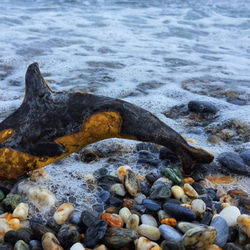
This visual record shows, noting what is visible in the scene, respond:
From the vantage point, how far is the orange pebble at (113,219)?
180 centimetres

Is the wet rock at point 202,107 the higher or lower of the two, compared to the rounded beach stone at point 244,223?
higher

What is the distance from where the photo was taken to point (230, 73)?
5.50 meters

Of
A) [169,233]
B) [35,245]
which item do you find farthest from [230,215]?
[35,245]

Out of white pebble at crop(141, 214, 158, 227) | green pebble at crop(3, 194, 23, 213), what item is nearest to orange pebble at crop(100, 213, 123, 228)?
white pebble at crop(141, 214, 158, 227)

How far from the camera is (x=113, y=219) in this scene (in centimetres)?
183

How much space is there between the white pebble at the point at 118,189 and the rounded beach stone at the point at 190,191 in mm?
461

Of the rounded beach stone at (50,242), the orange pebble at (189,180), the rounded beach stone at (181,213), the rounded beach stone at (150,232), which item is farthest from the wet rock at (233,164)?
the rounded beach stone at (50,242)

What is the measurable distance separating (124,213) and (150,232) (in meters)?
0.23

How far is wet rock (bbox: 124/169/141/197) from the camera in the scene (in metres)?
2.11

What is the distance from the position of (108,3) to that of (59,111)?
13566 millimetres

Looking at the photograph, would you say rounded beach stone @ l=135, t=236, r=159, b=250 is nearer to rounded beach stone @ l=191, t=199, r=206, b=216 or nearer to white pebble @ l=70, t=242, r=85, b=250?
white pebble @ l=70, t=242, r=85, b=250

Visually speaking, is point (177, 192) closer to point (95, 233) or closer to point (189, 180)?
point (189, 180)

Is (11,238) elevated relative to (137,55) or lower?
lower

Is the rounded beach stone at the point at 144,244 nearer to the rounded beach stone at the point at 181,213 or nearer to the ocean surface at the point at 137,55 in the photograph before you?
the rounded beach stone at the point at 181,213
